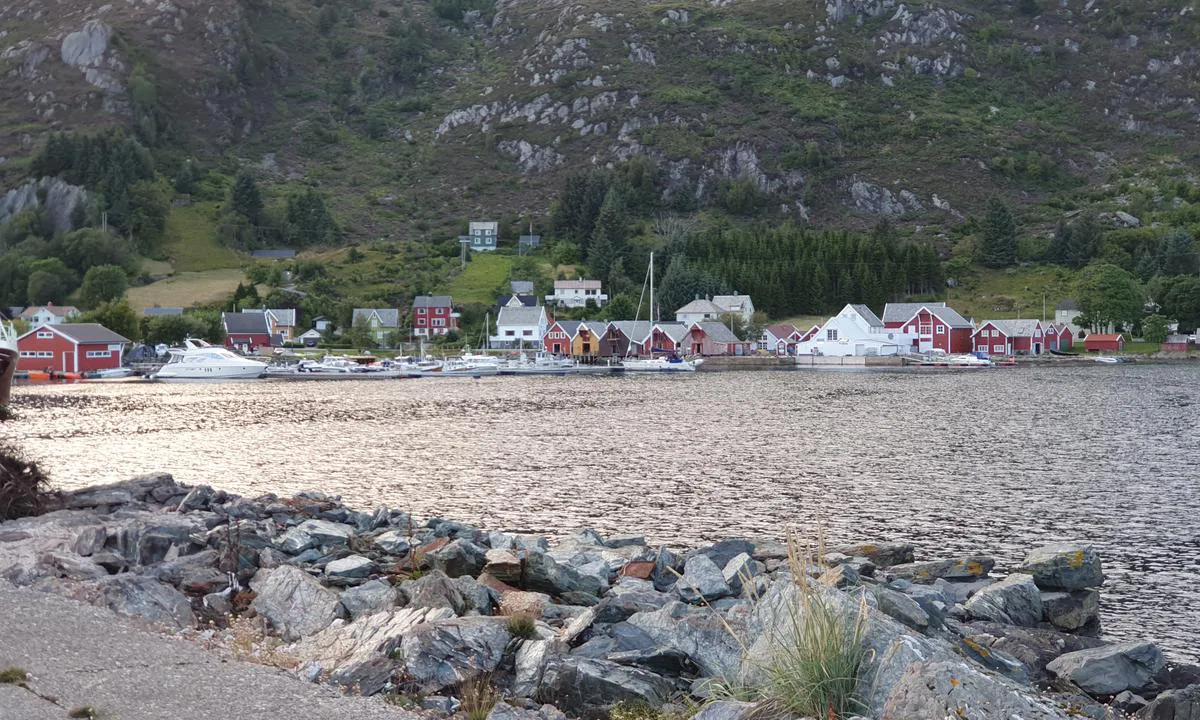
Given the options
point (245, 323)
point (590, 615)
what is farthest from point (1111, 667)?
point (245, 323)

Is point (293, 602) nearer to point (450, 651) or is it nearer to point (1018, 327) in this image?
point (450, 651)

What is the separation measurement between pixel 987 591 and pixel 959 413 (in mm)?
38949

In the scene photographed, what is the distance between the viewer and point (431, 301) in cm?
11769

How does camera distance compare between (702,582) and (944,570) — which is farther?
(944,570)

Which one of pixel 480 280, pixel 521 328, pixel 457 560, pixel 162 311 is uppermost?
pixel 480 280

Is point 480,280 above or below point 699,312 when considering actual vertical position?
above

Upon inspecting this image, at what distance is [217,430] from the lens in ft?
159

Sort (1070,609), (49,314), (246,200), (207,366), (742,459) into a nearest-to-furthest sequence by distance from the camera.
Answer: (1070,609)
(742,459)
(207,366)
(49,314)
(246,200)

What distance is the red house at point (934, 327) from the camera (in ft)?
351

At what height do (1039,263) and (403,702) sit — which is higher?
(1039,263)

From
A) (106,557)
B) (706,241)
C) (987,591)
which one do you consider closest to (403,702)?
(106,557)

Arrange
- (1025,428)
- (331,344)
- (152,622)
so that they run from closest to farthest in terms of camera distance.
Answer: (152,622) < (1025,428) < (331,344)

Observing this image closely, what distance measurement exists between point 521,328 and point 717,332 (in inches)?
828

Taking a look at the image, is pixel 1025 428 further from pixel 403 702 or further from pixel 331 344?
pixel 331 344
